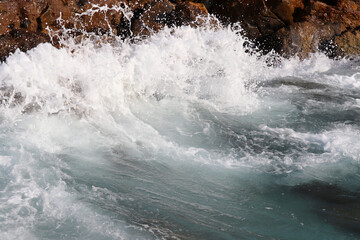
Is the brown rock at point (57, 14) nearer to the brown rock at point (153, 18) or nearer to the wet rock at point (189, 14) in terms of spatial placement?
the brown rock at point (153, 18)

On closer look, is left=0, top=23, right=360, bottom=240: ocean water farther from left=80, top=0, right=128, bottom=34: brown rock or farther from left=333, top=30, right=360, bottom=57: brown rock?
left=333, top=30, right=360, bottom=57: brown rock

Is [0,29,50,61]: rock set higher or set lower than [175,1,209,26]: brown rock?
lower

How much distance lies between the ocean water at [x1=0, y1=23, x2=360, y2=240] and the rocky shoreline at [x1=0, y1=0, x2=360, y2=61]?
0.47 m

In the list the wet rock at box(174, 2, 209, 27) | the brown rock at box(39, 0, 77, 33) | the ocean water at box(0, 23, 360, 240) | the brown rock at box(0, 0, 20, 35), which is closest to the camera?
the ocean water at box(0, 23, 360, 240)

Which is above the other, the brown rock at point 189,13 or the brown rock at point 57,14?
Answer: the brown rock at point 189,13

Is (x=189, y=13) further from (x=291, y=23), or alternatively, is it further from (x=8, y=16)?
(x=8, y=16)

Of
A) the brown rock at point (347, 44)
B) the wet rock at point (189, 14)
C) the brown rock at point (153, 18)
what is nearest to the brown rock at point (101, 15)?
the brown rock at point (153, 18)

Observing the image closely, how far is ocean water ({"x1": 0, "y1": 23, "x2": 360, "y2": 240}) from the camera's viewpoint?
3334 mm

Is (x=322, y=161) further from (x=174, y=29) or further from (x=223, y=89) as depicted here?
(x=174, y=29)

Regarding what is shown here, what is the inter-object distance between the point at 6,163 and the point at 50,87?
160 cm

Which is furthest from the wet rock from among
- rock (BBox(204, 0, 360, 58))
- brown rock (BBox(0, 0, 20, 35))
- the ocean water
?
brown rock (BBox(0, 0, 20, 35))

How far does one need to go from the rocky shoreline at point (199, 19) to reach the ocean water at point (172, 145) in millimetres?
474

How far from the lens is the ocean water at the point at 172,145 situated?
131 inches

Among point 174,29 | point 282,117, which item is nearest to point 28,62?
point 174,29
